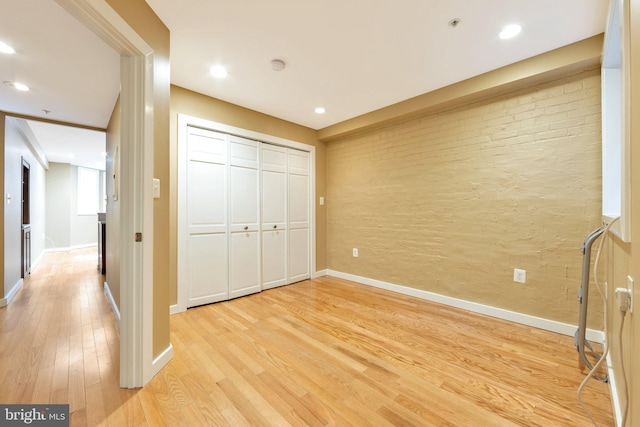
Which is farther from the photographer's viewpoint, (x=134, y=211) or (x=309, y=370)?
(x=309, y=370)

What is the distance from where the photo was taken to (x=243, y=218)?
3.28 metres

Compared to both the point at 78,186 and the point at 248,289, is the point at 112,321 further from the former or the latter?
the point at 78,186

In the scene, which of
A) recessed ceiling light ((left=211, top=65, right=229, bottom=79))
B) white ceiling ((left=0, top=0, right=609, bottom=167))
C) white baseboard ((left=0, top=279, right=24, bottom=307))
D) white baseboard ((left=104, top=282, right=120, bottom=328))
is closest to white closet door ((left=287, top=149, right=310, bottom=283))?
white ceiling ((left=0, top=0, right=609, bottom=167))

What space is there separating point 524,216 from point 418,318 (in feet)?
4.62

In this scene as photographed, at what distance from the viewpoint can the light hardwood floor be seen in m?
1.36

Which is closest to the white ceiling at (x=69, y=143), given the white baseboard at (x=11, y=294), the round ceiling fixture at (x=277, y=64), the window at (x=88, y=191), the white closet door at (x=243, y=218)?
the window at (x=88, y=191)

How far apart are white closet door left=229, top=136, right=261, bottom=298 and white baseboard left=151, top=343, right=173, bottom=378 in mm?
1286

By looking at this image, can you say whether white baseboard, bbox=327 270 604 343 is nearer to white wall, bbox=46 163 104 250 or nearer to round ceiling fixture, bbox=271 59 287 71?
round ceiling fixture, bbox=271 59 287 71

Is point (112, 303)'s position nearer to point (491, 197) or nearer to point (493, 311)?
point (493, 311)

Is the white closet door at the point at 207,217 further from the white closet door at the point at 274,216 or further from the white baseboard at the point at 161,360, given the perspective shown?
the white baseboard at the point at 161,360

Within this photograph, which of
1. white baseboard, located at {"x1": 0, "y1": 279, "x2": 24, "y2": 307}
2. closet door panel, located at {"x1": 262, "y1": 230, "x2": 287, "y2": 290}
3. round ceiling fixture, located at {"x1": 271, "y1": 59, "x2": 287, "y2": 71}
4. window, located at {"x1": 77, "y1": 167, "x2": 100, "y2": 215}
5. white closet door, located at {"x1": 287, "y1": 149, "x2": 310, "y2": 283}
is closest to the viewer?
round ceiling fixture, located at {"x1": 271, "y1": 59, "x2": 287, "y2": 71}

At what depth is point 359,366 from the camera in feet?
5.78

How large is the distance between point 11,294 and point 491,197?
18.9ft

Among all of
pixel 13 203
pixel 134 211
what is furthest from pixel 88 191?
pixel 134 211
